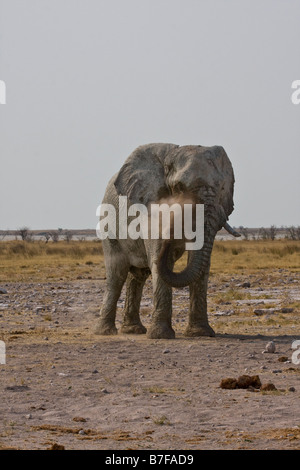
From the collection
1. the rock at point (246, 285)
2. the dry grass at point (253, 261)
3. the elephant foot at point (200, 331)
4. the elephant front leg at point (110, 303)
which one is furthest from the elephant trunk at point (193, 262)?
the dry grass at point (253, 261)

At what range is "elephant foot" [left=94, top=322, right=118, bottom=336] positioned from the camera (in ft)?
52.4

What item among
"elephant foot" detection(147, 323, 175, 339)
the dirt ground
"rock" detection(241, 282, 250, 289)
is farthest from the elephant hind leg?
"rock" detection(241, 282, 250, 289)

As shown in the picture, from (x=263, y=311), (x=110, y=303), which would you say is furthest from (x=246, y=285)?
(x=110, y=303)

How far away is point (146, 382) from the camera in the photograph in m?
10.7

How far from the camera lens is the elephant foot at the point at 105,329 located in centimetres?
1599

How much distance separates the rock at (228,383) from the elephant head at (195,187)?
3.38 m

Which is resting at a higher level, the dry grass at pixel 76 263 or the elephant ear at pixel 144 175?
the elephant ear at pixel 144 175

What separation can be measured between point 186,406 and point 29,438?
5.96ft

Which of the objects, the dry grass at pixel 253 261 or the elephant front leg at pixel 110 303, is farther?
the dry grass at pixel 253 261

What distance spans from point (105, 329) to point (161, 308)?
210 cm

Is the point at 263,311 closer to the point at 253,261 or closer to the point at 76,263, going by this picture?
the point at 253,261

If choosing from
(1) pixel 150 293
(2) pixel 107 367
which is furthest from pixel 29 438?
(1) pixel 150 293

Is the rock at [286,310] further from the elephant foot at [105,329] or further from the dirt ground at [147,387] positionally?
the elephant foot at [105,329]
